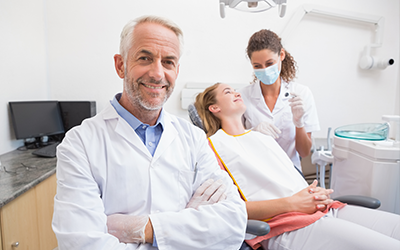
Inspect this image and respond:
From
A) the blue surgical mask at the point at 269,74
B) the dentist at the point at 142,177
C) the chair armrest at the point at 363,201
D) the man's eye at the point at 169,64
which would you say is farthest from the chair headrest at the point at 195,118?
the chair armrest at the point at 363,201

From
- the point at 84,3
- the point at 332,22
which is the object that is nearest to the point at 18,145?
the point at 84,3

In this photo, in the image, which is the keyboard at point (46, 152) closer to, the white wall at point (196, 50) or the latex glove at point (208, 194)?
the white wall at point (196, 50)

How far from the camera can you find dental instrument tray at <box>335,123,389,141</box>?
65.7 inches

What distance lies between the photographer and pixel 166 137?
1.05 metres

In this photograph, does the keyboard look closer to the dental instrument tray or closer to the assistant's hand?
the assistant's hand

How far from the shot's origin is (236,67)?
266cm

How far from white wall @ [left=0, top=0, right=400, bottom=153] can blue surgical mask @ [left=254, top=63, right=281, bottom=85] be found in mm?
899

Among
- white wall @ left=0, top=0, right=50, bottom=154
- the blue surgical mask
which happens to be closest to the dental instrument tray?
the blue surgical mask

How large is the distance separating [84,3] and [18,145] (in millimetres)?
1347

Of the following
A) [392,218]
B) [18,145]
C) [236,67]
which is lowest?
[392,218]

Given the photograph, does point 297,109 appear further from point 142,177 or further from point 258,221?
point 142,177

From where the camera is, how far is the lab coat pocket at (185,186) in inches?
40.1

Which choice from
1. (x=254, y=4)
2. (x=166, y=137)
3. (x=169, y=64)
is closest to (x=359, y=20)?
(x=254, y=4)

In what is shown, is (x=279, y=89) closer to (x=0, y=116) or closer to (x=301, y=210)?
(x=301, y=210)
